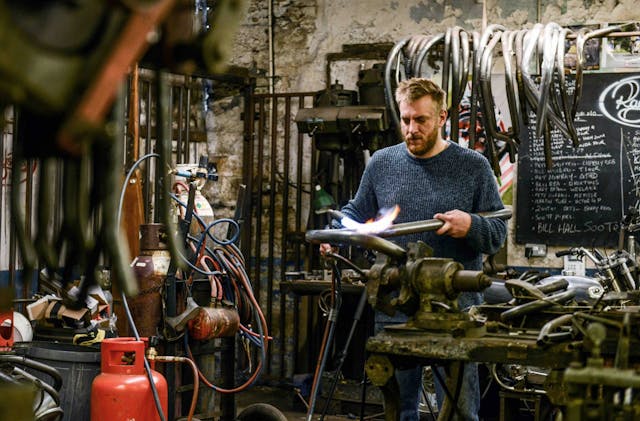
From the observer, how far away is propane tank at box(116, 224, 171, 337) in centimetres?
435

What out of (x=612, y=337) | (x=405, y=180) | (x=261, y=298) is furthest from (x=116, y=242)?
(x=261, y=298)

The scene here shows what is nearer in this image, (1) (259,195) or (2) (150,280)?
(2) (150,280)

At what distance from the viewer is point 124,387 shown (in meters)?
3.87

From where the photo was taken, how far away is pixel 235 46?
7512 millimetres

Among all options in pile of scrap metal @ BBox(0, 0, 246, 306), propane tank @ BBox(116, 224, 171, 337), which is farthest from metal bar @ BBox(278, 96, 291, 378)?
pile of scrap metal @ BBox(0, 0, 246, 306)

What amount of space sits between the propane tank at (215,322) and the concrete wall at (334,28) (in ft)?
8.67

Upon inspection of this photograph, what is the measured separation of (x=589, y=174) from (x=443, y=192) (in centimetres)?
297

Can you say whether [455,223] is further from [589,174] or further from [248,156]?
[248,156]

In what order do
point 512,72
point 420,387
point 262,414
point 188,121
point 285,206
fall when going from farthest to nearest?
point 285,206, point 188,121, point 512,72, point 262,414, point 420,387

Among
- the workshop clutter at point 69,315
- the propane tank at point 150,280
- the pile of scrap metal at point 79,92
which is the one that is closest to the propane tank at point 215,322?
the propane tank at point 150,280

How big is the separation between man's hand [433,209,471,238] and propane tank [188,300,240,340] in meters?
1.54

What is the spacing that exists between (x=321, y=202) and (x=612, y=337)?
173 inches

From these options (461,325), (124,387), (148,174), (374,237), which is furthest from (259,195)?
(461,325)

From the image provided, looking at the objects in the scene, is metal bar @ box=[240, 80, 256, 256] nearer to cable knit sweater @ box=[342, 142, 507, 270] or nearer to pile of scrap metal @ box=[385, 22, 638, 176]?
pile of scrap metal @ box=[385, 22, 638, 176]
